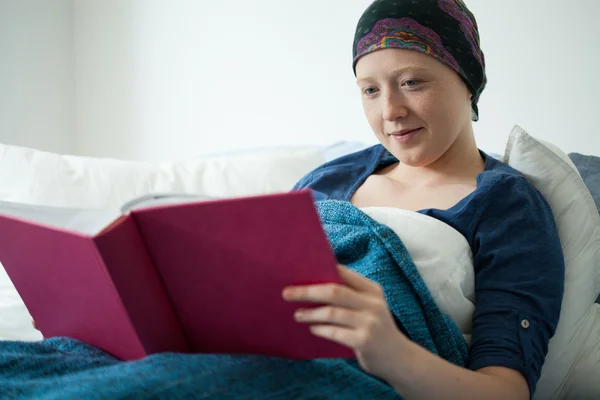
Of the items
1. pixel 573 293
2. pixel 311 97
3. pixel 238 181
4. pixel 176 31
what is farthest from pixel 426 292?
pixel 176 31

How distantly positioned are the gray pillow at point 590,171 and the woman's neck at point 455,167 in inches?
10.2

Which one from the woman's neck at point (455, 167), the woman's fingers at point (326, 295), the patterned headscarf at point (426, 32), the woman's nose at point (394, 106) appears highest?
the patterned headscarf at point (426, 32)

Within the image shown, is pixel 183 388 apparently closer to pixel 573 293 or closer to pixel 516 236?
pixel 516 236

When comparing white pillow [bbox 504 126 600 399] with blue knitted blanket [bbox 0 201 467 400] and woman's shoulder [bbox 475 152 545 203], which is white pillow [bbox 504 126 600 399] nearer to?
woman's shoulder [bbox 475 152 545 203]

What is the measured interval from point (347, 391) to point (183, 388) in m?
0.19

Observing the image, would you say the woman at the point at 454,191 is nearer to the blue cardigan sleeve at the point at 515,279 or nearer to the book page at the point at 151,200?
the blue cardigan sleeve at the point at 515,279

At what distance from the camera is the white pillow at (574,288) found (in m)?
1.03

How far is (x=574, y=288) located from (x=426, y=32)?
0.46 metres

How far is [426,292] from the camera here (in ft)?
2.96

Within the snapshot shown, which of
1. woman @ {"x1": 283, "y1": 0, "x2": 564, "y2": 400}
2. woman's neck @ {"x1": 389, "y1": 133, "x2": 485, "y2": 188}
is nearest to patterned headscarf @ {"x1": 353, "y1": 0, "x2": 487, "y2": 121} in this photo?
woman @ {"x1": 283, "y1": 0, "x2": 564, "y2": 400}

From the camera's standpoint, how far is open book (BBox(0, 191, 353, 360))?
618mm

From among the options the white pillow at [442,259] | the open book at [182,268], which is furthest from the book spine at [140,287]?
the white pillow at [442,259]

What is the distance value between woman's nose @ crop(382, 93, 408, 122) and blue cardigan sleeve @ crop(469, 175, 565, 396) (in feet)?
0.59

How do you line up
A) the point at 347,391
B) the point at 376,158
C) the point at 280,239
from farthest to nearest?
the point at 376,158, the point at 347,391, the point at 280,239
